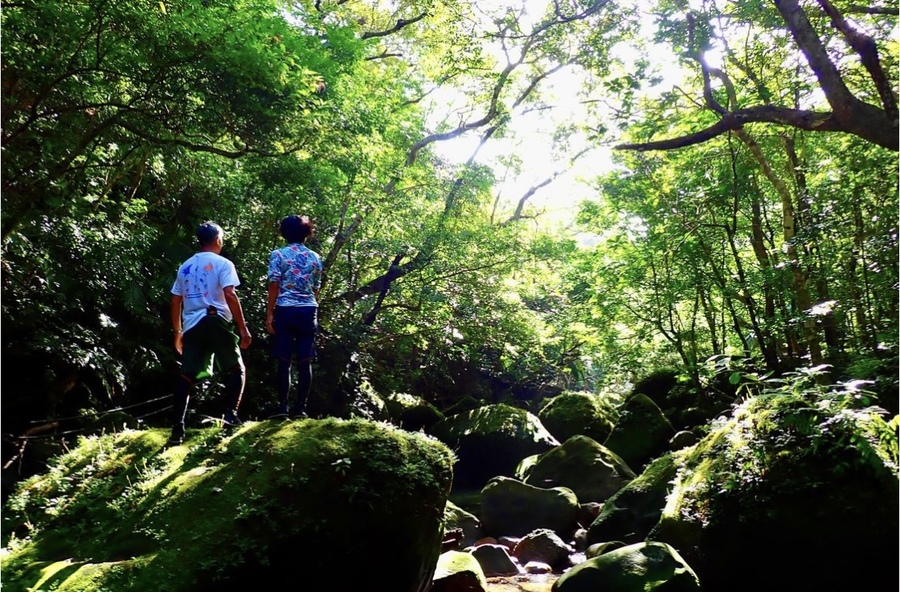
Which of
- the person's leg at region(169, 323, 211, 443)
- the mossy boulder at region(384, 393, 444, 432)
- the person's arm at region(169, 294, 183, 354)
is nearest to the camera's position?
the person's leg at region(169, 323, 211, 443)

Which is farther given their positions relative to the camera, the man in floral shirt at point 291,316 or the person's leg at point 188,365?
the man in floral shirt at point 291,316

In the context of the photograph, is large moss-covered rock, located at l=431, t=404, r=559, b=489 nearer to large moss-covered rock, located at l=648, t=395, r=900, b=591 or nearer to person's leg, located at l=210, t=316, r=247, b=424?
large moss-covered rock, located at l=648, t=395, r=900, b=591

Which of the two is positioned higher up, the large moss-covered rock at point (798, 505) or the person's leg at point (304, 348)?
the person's leg at point (304, 348)

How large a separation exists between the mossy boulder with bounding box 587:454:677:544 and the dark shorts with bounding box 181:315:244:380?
5024mm

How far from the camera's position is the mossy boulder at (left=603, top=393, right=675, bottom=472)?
36.9 feet

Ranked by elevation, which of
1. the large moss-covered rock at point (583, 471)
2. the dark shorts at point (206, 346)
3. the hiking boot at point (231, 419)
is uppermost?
the dark shorts at point (206, 346)

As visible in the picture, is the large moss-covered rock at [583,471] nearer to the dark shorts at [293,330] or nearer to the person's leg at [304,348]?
the person's leg at [304,348]

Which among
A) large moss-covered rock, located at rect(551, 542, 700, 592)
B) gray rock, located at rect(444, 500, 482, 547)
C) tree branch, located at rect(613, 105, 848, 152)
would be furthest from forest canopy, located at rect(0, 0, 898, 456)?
gray rock, located at rect(444, 500, 482, 547)

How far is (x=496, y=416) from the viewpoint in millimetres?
13117

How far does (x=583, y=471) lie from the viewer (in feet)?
31.8

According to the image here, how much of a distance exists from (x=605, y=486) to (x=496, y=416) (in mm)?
4058

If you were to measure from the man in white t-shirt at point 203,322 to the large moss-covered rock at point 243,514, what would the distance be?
1.62 ft

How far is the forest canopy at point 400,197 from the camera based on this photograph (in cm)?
572

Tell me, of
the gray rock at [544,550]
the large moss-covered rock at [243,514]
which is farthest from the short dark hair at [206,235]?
the gray rock at [544,550]
